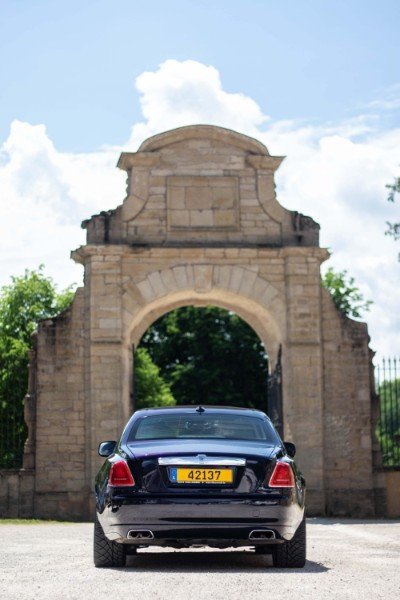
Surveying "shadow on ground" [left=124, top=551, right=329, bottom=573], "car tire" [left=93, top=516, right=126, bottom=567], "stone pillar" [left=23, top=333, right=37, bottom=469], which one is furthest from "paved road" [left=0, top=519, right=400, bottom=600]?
"stone pillar" [left=23, top=333, right=37, bottom=469]

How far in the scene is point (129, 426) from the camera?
1033 centimetres

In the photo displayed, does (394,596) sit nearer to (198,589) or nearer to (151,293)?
(198,589)

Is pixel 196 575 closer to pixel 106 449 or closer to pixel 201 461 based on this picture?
pixel 201 461

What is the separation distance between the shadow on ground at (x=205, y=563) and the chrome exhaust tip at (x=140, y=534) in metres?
0.25

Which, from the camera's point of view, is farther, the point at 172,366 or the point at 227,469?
the point at 172,366

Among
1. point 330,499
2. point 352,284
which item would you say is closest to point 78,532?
point 330,499

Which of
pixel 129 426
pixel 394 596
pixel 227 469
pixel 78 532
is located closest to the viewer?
pixel 394 596

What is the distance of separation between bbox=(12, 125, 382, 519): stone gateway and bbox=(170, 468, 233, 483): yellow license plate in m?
12.7

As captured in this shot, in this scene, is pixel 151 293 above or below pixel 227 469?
above

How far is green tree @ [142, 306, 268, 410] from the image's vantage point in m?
48.5

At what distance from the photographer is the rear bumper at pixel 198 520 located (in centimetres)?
918

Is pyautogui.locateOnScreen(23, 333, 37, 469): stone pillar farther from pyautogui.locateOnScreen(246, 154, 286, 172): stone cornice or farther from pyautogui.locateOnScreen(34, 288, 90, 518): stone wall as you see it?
pyautogui.locateOnScreen(246, 154, 286, 172): stone cornice

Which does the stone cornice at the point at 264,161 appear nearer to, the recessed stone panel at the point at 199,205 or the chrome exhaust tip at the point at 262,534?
the recessed stone panel at the point at 199,205

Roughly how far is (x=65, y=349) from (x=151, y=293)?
6.39 ft
